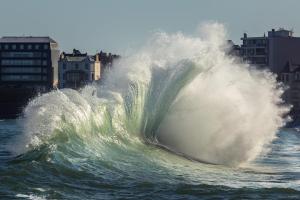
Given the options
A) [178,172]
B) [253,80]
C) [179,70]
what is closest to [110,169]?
[178,172]

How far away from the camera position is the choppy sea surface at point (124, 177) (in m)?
24.8

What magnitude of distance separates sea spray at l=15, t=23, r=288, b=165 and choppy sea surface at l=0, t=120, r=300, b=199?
11.8ft

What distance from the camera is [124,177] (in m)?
28.6

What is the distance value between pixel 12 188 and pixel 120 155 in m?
10.8

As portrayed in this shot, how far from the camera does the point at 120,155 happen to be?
3456 centimetres

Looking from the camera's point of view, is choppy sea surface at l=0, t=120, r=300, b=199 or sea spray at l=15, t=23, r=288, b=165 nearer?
choppy sea surface at l=0, t=120, r=300, b=199

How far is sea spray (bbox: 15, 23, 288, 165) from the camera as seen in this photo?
40094mm

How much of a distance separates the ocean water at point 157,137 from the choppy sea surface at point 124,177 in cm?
4

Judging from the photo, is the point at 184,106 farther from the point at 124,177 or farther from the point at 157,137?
the point at 124,177

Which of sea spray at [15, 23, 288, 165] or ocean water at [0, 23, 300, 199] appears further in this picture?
sea spray at [15, 23, 288, 165]

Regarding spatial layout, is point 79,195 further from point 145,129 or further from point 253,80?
point 253,80

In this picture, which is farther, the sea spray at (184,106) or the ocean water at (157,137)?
the sea spray at (184,106)

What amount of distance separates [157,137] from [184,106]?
2359 millimetres

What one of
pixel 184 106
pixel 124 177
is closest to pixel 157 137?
pixel 184 106
